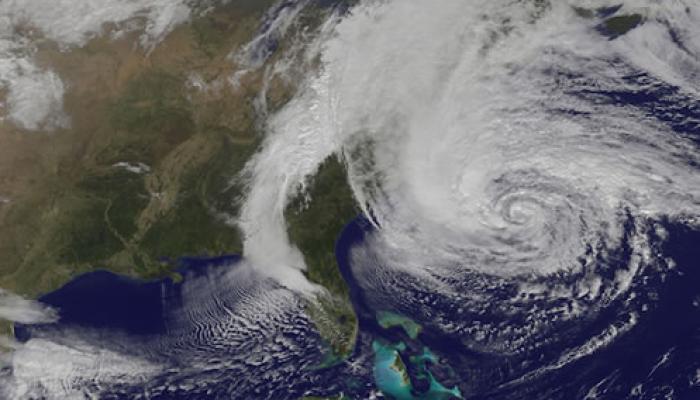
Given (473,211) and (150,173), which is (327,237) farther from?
(150,173)

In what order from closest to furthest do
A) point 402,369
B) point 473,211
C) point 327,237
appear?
point 402,369, point 473,211, point 327,237

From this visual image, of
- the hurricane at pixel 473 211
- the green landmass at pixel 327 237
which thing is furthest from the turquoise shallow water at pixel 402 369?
the green landmass at pixel 327 237

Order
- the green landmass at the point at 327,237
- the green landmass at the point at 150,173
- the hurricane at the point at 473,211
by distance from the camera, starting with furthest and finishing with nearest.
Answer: the green landmass at the point at 327,237, the green landmass at the point at 150,173, the hurricane at the point at 473,211

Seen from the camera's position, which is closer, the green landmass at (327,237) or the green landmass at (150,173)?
the green landmass at (150,173)

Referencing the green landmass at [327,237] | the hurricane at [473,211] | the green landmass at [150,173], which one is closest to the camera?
the hurricane at [473,211]

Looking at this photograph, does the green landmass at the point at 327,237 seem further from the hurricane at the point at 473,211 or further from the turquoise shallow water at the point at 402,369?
the turquoise shallow water at the point at 402,369

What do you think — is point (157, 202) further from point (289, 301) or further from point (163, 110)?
point (289, 301)

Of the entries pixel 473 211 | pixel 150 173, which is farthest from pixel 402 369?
→ pixel 150 173

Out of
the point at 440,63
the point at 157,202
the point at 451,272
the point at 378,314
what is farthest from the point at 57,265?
the point at 440,63

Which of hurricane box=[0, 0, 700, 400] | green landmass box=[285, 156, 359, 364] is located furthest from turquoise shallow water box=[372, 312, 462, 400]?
green landmass box=[285, 156, 359, 364]
